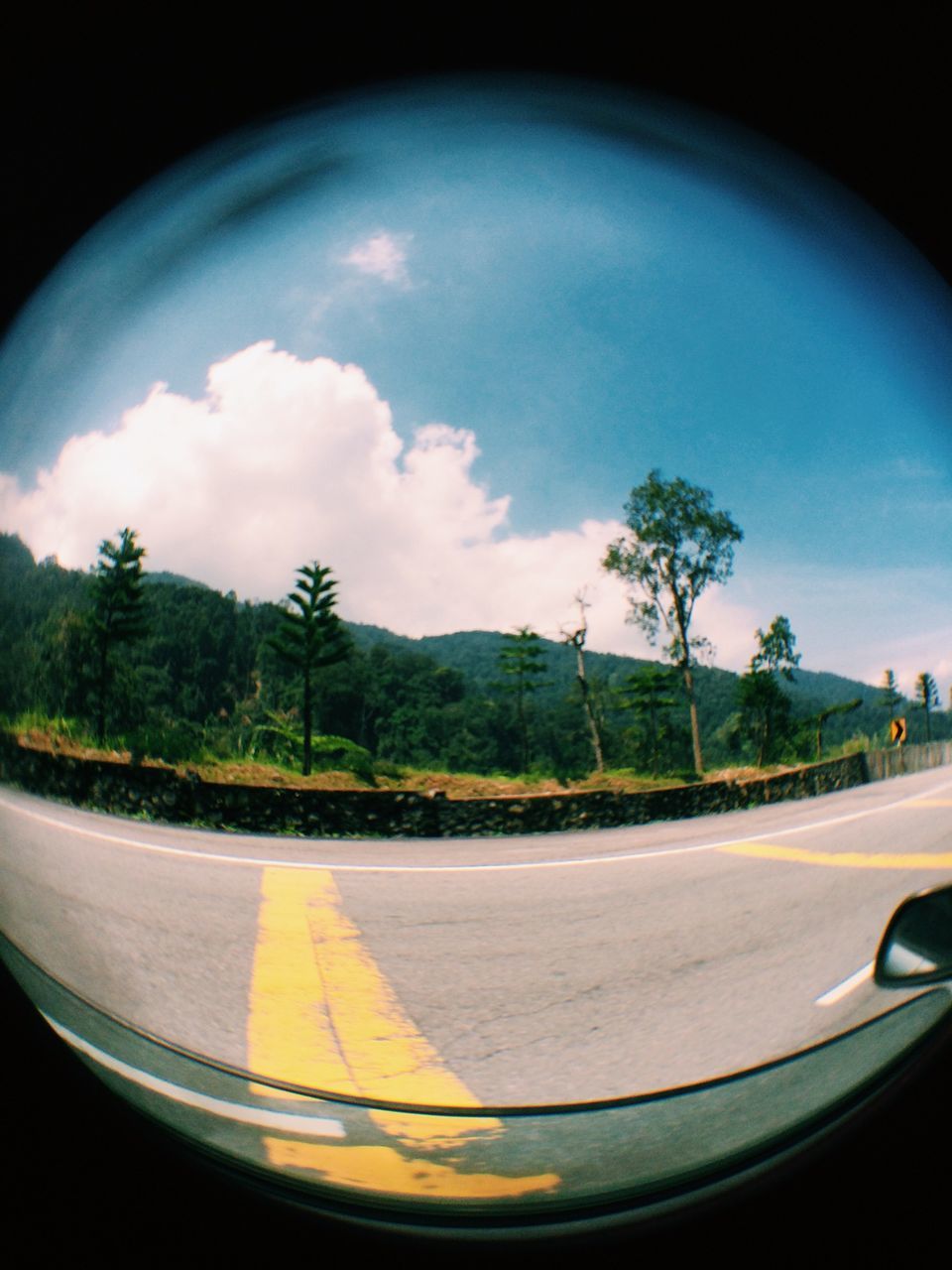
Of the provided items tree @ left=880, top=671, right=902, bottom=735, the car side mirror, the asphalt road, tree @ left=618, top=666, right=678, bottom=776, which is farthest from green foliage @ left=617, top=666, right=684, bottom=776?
the car side mirror

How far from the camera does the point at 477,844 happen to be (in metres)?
0.73

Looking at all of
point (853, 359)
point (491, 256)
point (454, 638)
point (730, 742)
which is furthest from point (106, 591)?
point (853, 359)

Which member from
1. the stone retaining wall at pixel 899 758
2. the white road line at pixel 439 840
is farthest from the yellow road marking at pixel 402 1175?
the stone retaining wall at pixel 899 758

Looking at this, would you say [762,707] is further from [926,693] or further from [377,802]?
[377,802]

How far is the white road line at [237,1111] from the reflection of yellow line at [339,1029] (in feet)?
0.13

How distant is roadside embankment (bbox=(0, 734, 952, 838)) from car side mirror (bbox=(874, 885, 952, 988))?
19cm

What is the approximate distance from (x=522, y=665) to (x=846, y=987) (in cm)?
60

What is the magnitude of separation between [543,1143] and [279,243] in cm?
117

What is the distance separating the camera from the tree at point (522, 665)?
0.69 metres

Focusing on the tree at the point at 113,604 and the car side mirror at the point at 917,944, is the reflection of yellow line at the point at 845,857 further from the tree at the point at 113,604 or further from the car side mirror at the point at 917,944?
the tree at the point at 113,604

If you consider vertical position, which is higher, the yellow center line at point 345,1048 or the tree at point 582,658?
the tree at point 582,658

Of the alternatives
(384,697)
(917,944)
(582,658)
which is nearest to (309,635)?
(384,697)

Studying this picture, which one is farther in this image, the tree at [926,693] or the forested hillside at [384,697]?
the tree at [926,693]

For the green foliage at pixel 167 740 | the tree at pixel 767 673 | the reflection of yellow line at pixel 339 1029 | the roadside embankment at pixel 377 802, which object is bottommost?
the reflection of yellow line at pixel 339 1029
